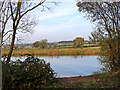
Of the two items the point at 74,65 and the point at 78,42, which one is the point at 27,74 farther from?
the point at 78,42

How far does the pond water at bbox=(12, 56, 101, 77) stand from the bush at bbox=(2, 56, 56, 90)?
1.25m

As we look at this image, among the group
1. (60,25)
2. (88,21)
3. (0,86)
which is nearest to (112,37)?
(88,21)

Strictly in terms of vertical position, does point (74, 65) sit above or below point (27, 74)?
below

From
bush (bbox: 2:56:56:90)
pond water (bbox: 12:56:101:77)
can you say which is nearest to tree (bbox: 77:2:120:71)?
pond water (bbox: 12:56:101:77)

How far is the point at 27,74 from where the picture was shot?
13.9 feet

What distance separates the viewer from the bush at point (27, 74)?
404cm

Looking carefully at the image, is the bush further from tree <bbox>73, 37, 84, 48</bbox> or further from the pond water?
tree <bbox>73, 37, 84, 48</bbox>

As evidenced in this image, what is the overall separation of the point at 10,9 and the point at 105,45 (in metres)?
3.69

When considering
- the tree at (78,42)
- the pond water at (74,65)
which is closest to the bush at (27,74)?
the pond water at (74,65)

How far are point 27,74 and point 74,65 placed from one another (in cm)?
335

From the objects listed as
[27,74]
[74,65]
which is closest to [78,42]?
[74,65]

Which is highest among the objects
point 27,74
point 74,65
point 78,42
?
point 78,42

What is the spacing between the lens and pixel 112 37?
18.1ft

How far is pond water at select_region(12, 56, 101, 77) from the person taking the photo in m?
6.18
